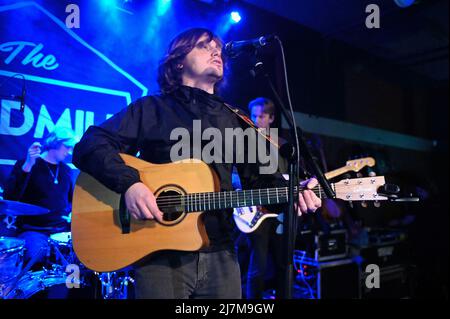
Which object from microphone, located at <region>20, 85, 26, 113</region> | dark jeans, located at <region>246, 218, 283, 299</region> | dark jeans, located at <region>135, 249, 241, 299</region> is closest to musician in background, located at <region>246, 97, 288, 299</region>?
dark jeans, located at <region>246, 218, 283, 299</region>

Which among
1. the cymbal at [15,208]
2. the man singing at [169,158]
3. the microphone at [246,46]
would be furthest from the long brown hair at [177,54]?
the cymbal at [15,208]

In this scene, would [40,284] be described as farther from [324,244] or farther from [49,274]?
[324,244]

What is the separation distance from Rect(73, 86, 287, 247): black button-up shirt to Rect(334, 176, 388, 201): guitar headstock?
32 centimetres

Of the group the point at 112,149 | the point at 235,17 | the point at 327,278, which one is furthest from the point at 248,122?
the point at 327,278

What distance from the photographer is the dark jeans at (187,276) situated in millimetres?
1713

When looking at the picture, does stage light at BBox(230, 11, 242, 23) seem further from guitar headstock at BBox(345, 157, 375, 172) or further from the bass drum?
the bass drum

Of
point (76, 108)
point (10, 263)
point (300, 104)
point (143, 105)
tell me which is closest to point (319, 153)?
point (300, 104)

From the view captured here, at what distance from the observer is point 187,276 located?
1.76 meters

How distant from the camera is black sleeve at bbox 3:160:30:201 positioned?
10.3ft

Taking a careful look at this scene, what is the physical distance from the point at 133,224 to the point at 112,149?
0.44 metres

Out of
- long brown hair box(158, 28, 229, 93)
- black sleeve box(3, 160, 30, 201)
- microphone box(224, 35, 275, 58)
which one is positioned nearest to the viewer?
microphone box(224, 35, 275, 58)

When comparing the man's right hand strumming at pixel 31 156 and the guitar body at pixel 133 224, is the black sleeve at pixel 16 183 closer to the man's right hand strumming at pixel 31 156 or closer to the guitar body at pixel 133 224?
the man's right hand strumming at pixel 31 156

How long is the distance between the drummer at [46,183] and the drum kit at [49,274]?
23 cm
